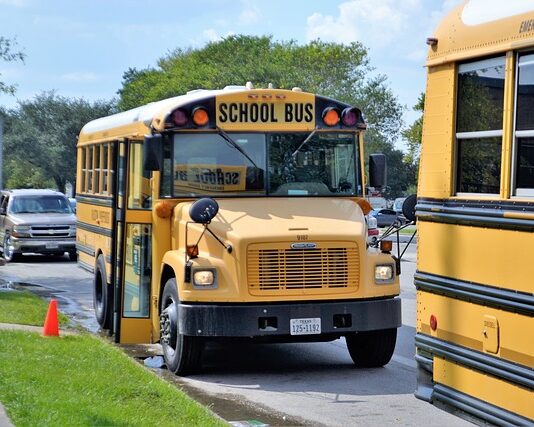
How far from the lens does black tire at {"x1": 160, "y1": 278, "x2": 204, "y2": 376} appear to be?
1038cm

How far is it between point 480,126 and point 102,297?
825cm

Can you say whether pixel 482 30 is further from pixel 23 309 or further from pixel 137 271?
pixel 23 309

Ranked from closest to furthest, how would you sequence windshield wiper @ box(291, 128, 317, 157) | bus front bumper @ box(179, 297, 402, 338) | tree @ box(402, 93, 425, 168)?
bus front bumper @ box(179, 297, 402, 338), windshield wiper @ box(291, 128, 317, 157), tree @ box(402, 93, 425, 168)

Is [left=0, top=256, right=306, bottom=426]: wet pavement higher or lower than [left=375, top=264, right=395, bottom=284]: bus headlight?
lower

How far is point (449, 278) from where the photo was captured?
6.52m

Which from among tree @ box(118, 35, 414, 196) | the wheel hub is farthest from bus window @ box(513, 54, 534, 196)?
tree @ box(118, 35, 414, 196)

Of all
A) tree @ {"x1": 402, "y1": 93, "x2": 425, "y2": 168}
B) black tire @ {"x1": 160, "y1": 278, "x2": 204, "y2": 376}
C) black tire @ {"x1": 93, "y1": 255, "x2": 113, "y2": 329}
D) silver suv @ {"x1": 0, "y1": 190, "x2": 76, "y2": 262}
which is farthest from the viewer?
tree @ {"x1": 402, "y1": 93, "x2": 425, "y2": 168}

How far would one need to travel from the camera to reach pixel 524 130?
19.3 ft

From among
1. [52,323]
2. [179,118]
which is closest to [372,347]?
[179,118]

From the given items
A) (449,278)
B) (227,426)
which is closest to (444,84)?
(449,278)

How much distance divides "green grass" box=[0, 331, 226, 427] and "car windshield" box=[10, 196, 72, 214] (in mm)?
16506

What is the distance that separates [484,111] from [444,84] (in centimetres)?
48

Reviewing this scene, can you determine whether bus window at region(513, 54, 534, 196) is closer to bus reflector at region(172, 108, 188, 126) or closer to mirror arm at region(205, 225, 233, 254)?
mirror arm at region(205, 225, 233, 254)

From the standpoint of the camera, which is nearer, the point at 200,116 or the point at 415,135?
the point at 200,116
